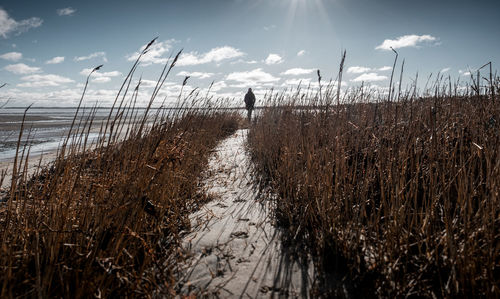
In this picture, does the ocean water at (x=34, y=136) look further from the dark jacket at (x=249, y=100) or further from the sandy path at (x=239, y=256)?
the dark jacket at (x=249, y=100)

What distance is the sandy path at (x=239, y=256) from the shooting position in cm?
124

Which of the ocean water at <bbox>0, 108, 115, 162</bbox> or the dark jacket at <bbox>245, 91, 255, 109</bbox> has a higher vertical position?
the dark jacket at <bbox>245, 91, 255, 109</bbox>

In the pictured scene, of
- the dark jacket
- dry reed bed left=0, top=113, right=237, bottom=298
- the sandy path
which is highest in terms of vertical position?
the dark jacket

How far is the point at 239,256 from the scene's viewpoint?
4.96ft

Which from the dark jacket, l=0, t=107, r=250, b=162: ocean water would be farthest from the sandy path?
the dark jacket

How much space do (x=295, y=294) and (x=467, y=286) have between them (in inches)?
27.5

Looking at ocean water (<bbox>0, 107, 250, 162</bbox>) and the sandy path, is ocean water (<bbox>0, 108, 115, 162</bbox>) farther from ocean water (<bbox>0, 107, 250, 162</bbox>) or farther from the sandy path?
the sandy path

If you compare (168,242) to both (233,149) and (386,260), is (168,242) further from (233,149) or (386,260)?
(233,149)

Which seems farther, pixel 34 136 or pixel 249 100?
pixel 249 100

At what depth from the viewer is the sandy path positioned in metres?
1.24

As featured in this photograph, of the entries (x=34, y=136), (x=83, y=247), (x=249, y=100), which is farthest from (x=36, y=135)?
(x=83, y=247)

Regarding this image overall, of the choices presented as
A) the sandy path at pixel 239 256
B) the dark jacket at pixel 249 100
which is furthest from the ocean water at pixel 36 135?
the dark jacket at pixel 249 100

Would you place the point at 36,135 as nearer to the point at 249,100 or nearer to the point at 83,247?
the point at 249,100

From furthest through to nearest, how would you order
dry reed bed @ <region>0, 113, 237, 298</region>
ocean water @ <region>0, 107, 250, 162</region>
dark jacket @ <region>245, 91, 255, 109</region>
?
dark jacket @ <region>245, 91, 255, 109</region>, ocean water @ <region>0, 107, 250, 162</region>, dry reed bed @ <region>0, 113, 237, 298</region>
